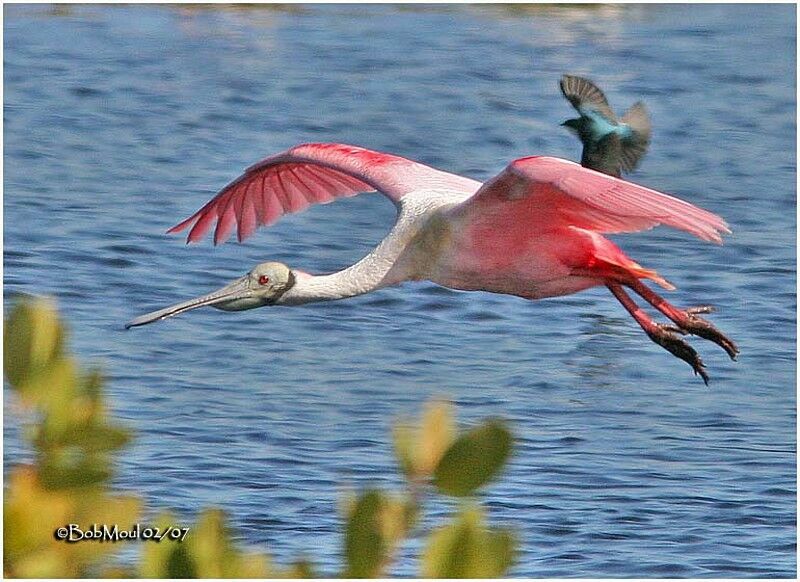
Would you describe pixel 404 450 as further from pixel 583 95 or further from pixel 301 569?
pixel 583 95

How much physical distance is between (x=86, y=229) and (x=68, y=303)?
4.05 feet

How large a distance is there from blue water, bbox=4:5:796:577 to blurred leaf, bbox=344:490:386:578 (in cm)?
282

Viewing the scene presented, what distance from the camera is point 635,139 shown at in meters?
8.17

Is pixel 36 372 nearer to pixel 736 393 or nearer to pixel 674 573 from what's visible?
pixel 674 573

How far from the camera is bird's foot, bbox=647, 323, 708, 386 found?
620cm

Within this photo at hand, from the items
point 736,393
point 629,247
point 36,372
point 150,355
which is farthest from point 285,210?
point 36,372

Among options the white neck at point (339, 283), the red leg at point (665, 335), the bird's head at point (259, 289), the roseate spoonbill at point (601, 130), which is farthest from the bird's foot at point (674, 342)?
the roseate spoonbill at point (601, 130)

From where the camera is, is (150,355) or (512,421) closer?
(512,421)

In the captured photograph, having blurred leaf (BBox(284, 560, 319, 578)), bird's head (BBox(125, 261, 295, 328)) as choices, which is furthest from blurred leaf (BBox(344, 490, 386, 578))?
bird's head (BBox(125, 261, 295, 328))

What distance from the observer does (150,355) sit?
316 inches

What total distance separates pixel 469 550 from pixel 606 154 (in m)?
5.17

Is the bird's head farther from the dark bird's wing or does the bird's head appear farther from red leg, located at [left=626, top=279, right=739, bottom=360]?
the dark bird's wing

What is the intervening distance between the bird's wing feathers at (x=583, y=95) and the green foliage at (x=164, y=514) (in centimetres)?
476

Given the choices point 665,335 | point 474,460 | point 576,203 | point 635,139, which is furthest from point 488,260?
point 474,460
